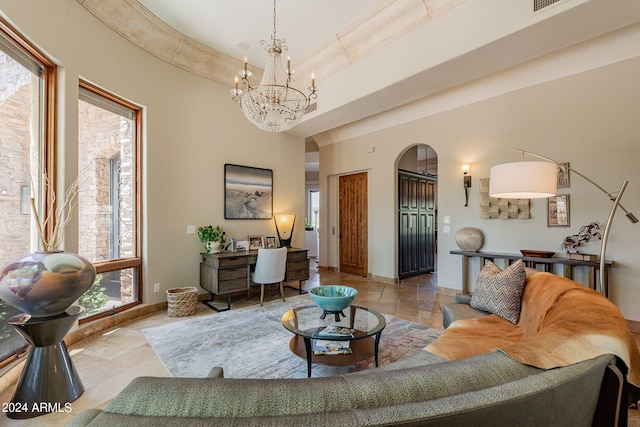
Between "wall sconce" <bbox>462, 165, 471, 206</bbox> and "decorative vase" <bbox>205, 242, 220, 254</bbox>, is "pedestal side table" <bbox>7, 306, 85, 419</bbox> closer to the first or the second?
"decorative vase" <bbox>205, 242, 220, 254</bbox>

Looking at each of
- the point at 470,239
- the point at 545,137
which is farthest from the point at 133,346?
the point at 545,137

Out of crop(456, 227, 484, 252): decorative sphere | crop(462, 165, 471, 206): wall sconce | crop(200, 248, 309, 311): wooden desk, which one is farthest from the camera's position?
crop(462, 165, 471, 206): wall sconce

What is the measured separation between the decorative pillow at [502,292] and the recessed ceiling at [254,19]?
3.27 metres

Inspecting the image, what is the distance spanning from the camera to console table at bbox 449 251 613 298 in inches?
131

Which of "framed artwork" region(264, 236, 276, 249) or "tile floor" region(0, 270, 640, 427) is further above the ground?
"framed artwork" region(264, 236, 276, 249)

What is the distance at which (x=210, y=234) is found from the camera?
4281mm

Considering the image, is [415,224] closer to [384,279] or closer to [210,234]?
[384,279]

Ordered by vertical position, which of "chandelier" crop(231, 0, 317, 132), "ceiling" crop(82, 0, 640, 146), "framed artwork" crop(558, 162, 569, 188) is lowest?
"framed artwork" crop(558, 162, 569, 188)

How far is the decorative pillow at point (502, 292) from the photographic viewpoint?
2.37 metres

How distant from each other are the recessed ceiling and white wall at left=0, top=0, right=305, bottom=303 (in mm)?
628

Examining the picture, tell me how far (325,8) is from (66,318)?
3.93 metres

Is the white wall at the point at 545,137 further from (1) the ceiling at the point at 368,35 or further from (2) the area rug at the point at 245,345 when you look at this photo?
(2) the area rug at the point at 245,345

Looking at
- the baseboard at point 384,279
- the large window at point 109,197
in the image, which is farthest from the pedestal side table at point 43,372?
the baseboard at point 384,279

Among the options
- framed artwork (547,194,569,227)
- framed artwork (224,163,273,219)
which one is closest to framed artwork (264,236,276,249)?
framed artwork (224,163,273,219)
